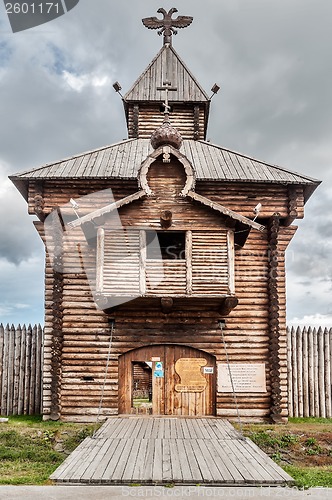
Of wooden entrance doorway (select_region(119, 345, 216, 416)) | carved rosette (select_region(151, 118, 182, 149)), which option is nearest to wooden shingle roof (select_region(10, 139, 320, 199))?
carved rosette (select_region(151, 118, 182, 149))

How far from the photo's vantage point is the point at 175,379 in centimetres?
1688

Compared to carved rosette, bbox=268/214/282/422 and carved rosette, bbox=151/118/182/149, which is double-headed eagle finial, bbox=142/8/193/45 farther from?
carved rosette, bbox=268/214/282/422

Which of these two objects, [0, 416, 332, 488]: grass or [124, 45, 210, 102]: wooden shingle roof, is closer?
[0, 416, 332, 488]: grass

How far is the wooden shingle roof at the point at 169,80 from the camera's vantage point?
868 inches

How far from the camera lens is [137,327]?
55.6 feet

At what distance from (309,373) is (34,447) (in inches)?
402

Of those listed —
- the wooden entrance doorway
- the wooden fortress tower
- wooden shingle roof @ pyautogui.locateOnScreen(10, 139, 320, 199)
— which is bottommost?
the wooden entrance doorway

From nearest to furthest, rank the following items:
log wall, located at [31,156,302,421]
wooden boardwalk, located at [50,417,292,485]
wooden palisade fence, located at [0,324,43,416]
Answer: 1. wooden boardwalk, located at [50,417,292,485]
2. log wall, located at [31,156,302,421]
3. wooden palisade fence, located at [0,324,43,416]

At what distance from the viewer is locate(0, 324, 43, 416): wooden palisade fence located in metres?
18.8

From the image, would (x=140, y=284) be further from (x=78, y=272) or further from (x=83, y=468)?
(x=83, y=468)

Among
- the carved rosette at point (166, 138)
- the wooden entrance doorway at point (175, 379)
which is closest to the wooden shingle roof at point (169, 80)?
the carved rosette at point (166, 138)

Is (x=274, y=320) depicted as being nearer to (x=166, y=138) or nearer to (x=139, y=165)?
(x=166, y=138)

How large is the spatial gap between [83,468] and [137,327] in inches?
297

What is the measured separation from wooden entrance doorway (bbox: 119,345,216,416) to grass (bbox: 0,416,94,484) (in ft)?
6.91
